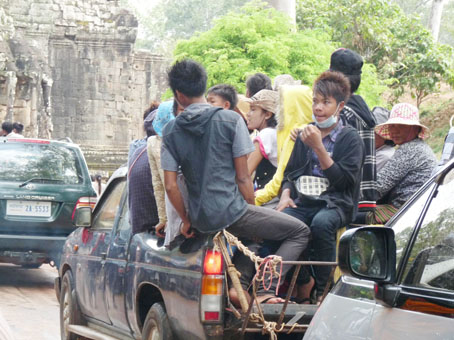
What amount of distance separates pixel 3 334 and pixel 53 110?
3286cm

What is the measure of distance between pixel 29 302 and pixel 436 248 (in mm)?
8081

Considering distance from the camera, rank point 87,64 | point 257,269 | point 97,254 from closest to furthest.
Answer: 1. point 257,269
2. point 97,254
3. point 87,64

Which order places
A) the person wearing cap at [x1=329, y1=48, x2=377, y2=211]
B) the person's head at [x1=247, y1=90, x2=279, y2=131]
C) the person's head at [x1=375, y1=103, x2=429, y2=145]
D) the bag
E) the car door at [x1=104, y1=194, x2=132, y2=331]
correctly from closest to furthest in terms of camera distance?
the bag → the person wearing cap at [x1=329, y1=48, x2=377, y2=211] → the person's head at [x1=375, y1=103, x2=429, y2=145] → the car door at [x1=104, y1=194, x2=132, y2=331] → the person's head at [x1=247, y1=90, x2=279, y2=131]

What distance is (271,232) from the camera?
5.36 metres

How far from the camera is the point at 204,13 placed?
82.4m

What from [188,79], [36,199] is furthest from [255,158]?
[36,199]

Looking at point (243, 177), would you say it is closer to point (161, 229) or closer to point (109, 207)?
point (161, 229)

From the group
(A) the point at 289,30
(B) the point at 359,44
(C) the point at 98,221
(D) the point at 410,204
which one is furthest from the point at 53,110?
(D) the point at 410,204

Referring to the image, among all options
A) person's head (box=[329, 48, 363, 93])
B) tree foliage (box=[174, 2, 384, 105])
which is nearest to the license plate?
tree foliage (box=[174, 2, 384, 105])

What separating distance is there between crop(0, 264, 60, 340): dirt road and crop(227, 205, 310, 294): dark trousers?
7.98 ft

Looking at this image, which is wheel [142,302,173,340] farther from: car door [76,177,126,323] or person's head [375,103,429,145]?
person's head [375,103,429,145]

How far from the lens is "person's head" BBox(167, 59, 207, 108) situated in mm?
5641

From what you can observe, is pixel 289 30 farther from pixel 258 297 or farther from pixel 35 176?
pixel 258 297

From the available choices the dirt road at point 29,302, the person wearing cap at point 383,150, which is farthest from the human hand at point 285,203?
the dirt road at point 29,302
